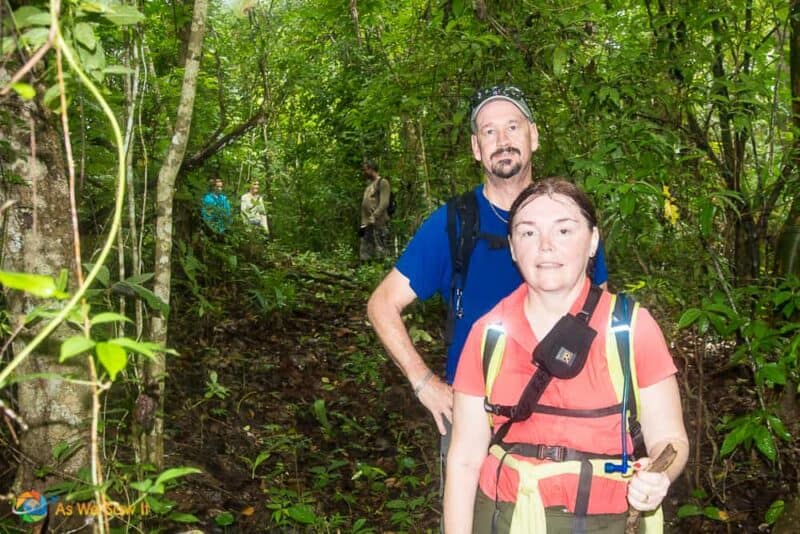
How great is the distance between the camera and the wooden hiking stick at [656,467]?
68.9 inches

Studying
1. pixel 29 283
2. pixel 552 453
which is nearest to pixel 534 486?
pixel 552 453

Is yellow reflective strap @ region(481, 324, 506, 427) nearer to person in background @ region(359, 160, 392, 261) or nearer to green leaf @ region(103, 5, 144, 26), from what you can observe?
green leaf @ region(103, 5, 144, 26)

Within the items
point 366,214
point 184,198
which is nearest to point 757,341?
point 184,198

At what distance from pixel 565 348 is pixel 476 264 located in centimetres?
108

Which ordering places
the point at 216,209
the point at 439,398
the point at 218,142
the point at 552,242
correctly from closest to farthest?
the point at 552,242 → the point at 439,398 → the point at 218,142 → the point at 216,209

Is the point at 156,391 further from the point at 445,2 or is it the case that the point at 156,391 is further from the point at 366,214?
the point at 366,214

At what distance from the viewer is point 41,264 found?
3.10 metres

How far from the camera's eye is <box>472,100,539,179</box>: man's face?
9.98ft

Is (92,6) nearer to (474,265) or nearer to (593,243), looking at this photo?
(593,243)

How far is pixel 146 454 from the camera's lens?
4.20m

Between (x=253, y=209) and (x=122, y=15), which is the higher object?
(x=253, y=209)

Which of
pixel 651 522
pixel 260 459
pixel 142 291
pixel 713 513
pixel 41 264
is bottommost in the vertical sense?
pixel 713 513

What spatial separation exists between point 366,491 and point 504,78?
324cm

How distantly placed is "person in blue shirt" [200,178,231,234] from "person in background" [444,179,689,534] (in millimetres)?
5894
